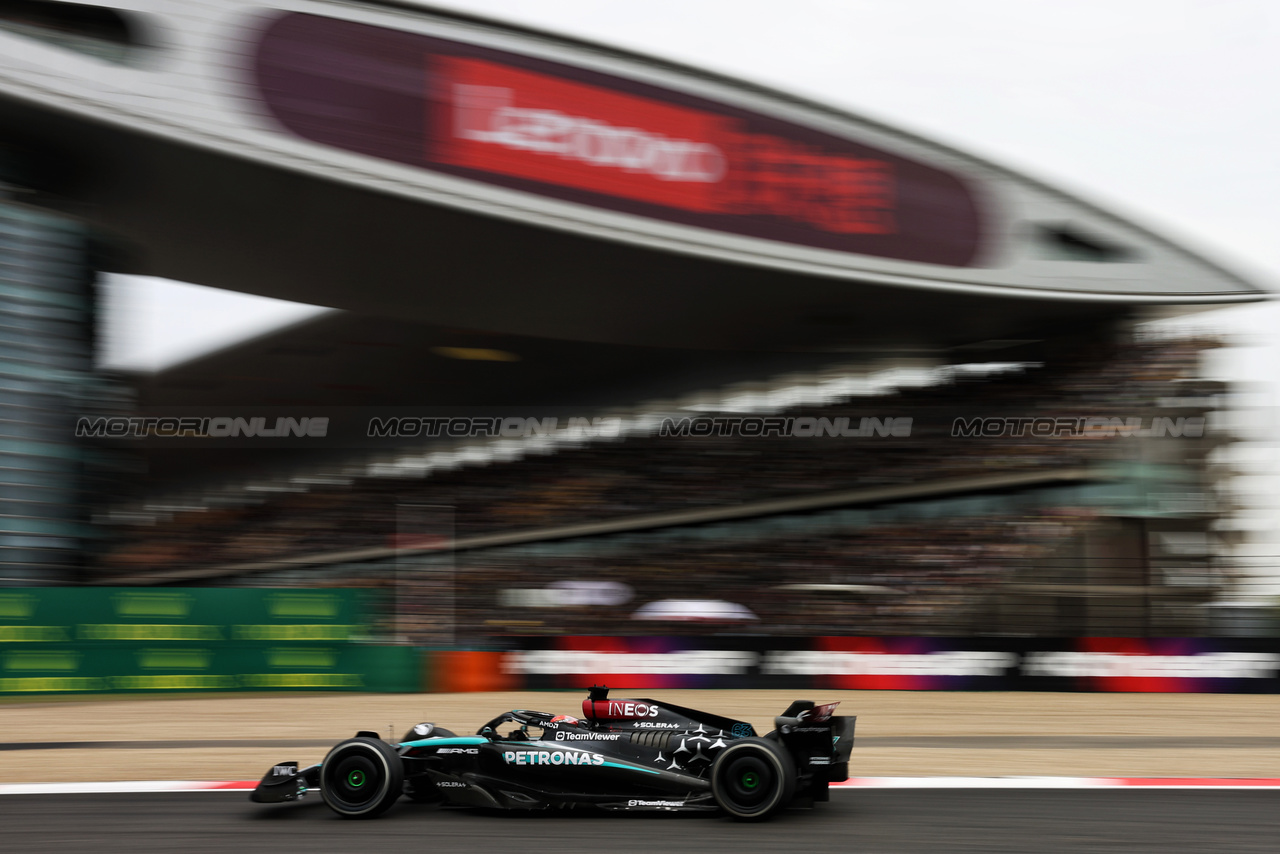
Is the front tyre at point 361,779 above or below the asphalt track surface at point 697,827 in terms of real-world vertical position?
above

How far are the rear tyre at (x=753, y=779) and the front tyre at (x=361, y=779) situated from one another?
1.62 m

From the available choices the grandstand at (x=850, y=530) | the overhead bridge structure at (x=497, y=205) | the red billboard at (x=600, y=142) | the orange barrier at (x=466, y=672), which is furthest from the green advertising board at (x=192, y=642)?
the red billboard at (x=600, y=142)

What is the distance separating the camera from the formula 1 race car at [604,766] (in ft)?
18.0

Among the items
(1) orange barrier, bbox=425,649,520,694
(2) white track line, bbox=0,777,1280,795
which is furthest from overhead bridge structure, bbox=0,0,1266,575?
(2) white track line, bbox=0,777,1280,795

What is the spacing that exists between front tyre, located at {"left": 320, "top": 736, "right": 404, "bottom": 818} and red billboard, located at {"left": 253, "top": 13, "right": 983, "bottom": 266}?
10.6m

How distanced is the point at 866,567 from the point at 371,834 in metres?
12.0

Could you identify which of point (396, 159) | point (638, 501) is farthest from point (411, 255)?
point (638, 501)

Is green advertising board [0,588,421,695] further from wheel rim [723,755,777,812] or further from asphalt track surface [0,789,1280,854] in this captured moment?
wheel rim [723,755,777,812]

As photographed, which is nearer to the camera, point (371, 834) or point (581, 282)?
point (371, 834)

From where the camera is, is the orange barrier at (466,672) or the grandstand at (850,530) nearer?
the orange barrier at (466,672)

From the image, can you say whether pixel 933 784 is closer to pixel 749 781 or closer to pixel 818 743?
pixel 818 743

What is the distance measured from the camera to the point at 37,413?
44.1 feet

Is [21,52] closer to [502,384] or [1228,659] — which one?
[502,384]

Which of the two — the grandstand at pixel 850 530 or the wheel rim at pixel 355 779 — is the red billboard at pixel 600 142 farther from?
the wheel rim at pixel 355 779
